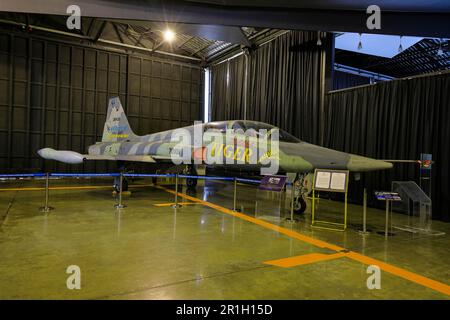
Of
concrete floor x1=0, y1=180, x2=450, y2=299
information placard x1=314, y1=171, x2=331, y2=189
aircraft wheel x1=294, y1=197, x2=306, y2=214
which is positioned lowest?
concrete floor x1=0, y1=180, x2=450, y2=299

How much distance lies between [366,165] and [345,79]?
558 inches

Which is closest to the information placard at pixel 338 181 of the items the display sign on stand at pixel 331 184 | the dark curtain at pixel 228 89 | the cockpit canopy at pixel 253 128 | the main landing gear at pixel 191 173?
the display sign on stand at pixel 331 184

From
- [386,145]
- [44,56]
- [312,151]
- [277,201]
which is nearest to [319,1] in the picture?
[312,151]

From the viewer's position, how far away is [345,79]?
18578 mm

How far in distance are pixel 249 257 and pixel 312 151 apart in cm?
364

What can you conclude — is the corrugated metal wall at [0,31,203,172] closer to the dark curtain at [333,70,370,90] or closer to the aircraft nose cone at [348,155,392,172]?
the dark curtain at [333,70,370,90]

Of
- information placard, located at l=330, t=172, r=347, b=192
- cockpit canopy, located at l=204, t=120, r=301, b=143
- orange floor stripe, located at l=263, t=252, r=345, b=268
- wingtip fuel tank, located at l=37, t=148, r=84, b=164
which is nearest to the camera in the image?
orange floor stripe, located at l=263, t=252, r=345, b=268

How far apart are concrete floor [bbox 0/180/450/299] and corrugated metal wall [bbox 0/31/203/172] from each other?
A: 366 inches

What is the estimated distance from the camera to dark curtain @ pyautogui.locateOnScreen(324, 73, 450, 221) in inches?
304

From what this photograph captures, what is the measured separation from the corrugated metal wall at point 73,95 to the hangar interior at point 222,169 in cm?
7

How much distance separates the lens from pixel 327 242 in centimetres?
503

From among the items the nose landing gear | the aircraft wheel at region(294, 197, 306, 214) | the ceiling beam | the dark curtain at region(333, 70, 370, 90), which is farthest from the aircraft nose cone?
the dark curtain at region(333, 70, 370, 90)

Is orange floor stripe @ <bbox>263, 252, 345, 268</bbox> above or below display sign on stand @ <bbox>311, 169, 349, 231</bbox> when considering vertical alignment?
below

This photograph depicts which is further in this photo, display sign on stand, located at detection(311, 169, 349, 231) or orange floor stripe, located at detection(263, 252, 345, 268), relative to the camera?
display sign on stand, located at detection(311, 169, 349, 231)
